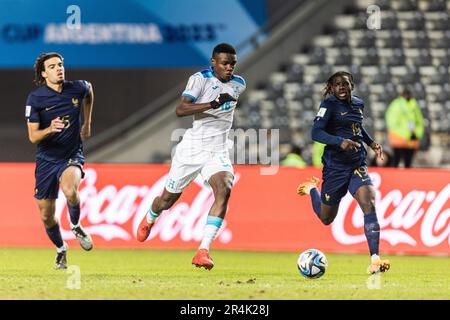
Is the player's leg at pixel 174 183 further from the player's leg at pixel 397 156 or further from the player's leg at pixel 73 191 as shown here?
the player's leg at pixel 397 156

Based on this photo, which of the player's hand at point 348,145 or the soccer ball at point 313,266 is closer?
the soccer ball at point 313,266

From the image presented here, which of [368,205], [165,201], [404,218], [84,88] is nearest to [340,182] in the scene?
[368,205]

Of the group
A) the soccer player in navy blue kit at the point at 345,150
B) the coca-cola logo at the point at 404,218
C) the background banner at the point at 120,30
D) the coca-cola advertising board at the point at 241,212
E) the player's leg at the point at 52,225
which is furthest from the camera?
the background banner at the point at 120,30

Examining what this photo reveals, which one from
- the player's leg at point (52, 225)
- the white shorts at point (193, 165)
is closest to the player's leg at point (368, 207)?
the white shorts at point (193, 165)

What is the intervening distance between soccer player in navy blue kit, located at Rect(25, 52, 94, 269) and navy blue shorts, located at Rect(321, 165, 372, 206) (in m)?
2.49

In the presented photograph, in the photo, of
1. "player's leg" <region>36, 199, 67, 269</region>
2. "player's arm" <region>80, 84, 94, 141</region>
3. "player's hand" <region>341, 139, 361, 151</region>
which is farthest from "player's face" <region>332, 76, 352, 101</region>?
"player's leg" <region>36, 199, 67, 269</region>

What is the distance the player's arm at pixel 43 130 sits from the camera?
11.7 meters

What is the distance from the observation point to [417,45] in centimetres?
2419

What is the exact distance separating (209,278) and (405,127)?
9.60m

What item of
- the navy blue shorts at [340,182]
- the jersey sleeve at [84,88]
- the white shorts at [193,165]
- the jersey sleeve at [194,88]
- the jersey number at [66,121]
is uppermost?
the jersey sleeve at [84,88]

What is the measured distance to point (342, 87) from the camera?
463 inches

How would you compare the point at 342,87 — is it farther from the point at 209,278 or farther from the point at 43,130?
the point at 43,130

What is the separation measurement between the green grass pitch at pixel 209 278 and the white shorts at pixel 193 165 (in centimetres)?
95

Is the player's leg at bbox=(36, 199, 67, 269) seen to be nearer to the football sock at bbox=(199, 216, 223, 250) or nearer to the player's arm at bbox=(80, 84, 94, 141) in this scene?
the player's arm at bbox=(80, 84, 94, 141)
